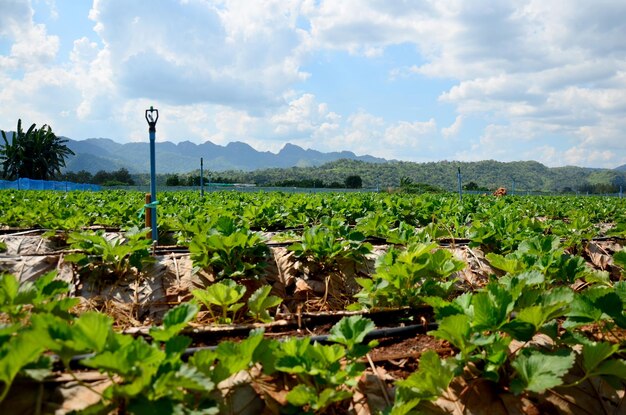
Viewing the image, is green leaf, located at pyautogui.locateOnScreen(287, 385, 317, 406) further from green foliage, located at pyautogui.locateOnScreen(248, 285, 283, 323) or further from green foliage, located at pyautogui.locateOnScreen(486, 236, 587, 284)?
green foliage, located at pyautogui.locateOnScreen(486, 236, 587, 284)

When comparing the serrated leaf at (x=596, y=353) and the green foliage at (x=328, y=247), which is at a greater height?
the green foliage at (x=328, y=247)

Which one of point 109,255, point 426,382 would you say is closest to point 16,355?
point 426,382

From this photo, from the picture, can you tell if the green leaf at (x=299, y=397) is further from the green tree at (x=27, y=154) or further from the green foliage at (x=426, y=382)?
the green tree at (x=27, y=154)

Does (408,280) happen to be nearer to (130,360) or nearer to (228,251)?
(228,251)

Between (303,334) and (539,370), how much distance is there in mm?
1361

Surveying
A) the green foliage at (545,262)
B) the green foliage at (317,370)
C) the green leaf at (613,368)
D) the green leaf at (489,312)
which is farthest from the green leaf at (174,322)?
the green foliage at (545,262)

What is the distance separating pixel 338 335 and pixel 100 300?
2187mm

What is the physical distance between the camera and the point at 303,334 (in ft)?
9.63

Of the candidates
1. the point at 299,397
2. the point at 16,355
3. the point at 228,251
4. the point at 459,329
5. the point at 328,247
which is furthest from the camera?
the point at 328,247

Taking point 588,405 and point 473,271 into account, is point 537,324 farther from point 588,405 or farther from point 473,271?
point 473,271

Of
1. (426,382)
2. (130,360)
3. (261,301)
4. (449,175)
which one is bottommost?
(426,382)

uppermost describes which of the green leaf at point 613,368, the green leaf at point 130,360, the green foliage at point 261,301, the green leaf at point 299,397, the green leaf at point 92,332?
the green leaf at point 92,332

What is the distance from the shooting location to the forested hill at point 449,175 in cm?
9469

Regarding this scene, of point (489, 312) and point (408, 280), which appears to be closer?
point (489, 312)
